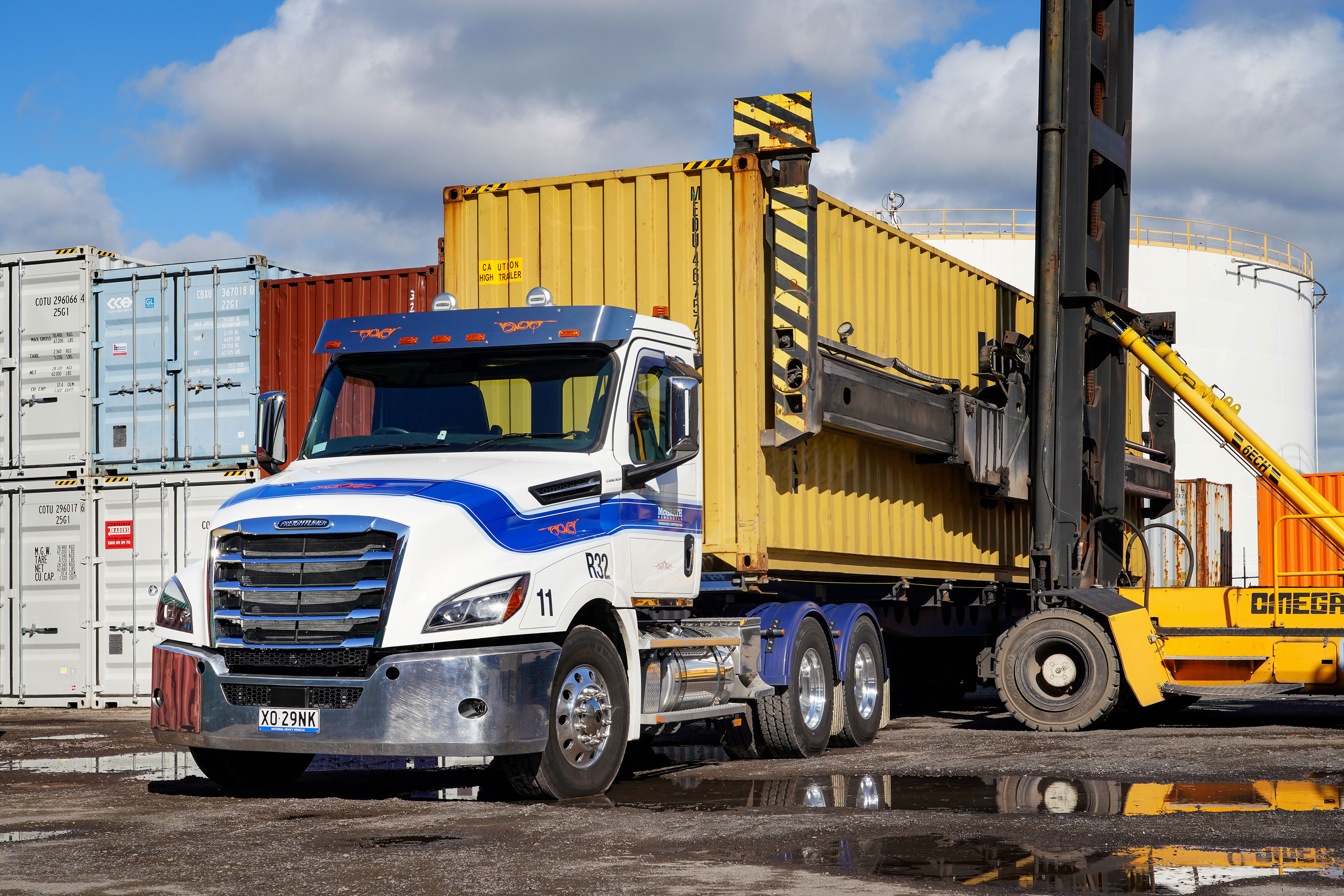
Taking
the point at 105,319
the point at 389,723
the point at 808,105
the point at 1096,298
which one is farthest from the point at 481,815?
the point at 105,319

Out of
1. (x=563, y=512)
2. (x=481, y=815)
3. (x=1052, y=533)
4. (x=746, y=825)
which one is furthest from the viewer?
(x=1052, y=533)

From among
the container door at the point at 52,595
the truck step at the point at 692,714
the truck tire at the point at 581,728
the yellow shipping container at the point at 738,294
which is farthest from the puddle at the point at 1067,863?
the container door at the point at 52,595

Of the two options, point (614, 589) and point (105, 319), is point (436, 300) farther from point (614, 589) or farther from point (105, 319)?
point (105, 319)

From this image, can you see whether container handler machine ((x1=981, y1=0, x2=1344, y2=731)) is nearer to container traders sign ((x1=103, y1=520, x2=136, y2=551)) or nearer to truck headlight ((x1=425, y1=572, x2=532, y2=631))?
truck headlight ((x1=425, y1=572, x2=532, y2=631))

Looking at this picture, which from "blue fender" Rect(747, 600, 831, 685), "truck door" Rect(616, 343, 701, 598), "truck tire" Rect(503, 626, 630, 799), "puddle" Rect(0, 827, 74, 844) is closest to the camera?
"puddle" Rect(0, 827, 74, 844)

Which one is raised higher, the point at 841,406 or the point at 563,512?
the point at 841,406

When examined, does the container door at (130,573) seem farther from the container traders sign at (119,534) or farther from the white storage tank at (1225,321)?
the white storage tank at (1225,321)

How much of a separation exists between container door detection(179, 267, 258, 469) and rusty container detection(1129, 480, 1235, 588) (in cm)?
1421

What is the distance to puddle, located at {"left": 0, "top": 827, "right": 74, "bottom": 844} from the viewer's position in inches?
284

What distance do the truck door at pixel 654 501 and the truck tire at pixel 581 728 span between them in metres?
0.62

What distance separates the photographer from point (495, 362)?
9195 mm

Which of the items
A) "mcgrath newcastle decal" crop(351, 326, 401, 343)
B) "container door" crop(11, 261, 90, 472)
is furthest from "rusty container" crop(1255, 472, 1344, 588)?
"mcgrath newcastle decal" crop(351, 326, 401, 343)

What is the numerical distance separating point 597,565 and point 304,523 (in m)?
1.68

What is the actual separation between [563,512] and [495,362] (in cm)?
127
